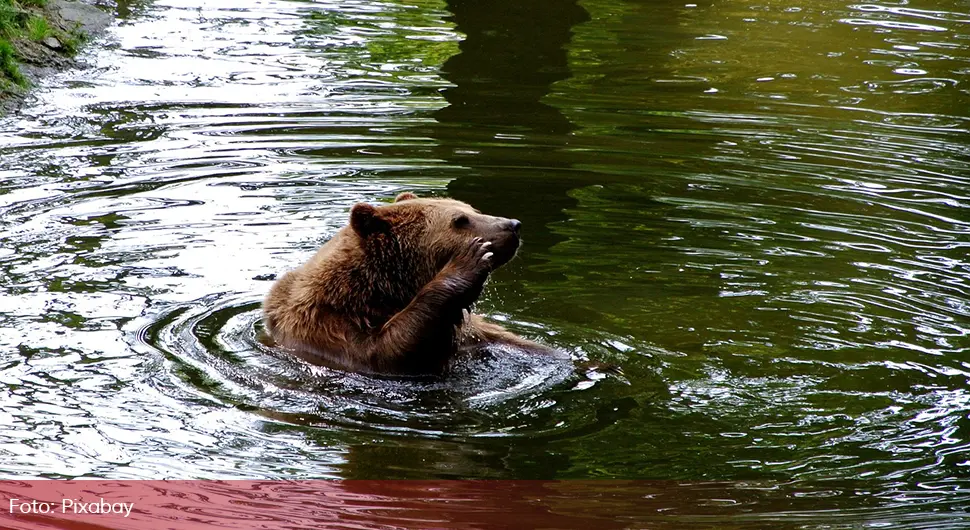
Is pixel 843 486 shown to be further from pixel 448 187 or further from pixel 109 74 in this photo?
pixel 109 74

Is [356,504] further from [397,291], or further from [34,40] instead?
[34,40]

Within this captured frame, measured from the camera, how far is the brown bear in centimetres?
716

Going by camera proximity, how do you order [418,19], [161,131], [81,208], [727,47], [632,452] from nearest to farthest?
[632,452] → [81,208] → [161,131] → [727,47] → [418,19]

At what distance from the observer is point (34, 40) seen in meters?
15.8

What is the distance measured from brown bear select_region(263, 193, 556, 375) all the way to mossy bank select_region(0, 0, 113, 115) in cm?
739

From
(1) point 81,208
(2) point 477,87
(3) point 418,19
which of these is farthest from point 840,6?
(1) point 81,208

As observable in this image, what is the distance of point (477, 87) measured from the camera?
16.0 m

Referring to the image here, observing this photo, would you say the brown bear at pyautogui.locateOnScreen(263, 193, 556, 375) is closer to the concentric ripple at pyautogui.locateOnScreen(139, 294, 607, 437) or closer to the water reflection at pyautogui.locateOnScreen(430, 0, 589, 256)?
the concentric ripple at pyautogui.locateOnScreen(139, 294, 607, 437)

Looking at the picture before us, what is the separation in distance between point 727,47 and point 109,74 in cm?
910

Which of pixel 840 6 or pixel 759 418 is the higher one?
pixel 840 6

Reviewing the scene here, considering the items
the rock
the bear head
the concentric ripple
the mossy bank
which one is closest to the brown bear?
the bear head

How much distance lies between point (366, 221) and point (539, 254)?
2512 millimetres

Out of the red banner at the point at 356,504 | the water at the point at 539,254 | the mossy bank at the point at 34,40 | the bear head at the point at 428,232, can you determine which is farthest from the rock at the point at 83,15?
the red banner at the point at 356,504

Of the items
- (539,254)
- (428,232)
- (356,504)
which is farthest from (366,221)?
(539,254)
